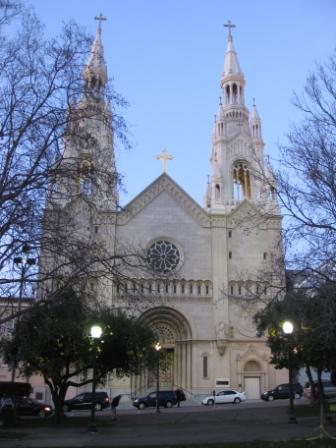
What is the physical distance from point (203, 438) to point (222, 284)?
30.4 m

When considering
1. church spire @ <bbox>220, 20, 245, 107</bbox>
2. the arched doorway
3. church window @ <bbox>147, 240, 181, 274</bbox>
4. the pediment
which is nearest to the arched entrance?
church window @ <bbox>147, 240, 181, 274</bbox>

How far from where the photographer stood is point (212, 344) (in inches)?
1816

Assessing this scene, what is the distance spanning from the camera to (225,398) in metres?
42.5

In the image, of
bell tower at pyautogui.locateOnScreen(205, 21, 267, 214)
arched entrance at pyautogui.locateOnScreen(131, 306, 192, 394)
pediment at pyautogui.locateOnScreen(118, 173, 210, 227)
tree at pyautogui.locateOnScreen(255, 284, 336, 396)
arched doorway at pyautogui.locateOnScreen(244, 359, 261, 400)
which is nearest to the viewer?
tree at pyautogui.locateOnScreen(255, 284, 336, 396)

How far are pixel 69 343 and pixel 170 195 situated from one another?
1092 inches

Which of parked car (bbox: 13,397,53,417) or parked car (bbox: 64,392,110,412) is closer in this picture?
parked car (bbox: 13,397,53,417)

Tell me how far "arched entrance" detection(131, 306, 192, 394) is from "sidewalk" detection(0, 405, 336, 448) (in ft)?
66.7

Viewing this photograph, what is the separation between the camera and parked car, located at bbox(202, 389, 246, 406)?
42125 mm

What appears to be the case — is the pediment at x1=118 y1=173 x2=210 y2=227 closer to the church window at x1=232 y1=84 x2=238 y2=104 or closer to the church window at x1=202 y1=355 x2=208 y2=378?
the church window at x1=202 y1=355 x2=208 y2=378

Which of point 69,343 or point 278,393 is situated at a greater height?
point 69,343

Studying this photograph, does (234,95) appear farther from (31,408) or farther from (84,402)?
(31,408)

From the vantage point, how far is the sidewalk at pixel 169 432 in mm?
17141

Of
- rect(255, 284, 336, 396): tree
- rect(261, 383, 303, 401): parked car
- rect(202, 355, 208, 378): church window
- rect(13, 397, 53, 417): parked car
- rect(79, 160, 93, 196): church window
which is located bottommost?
rect(13, 397, 53, 417): parked car

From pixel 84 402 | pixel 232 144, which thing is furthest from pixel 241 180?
pixel 84 402
